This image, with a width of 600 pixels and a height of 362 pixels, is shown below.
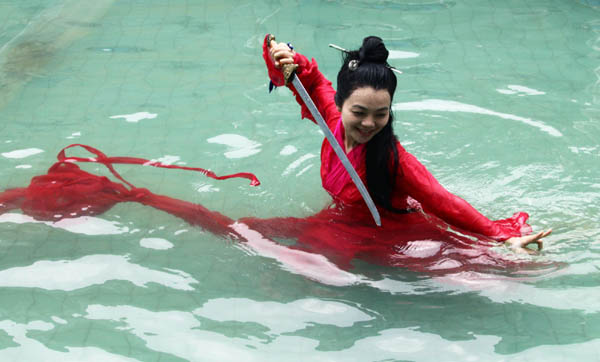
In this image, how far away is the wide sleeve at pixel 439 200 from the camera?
7.54ft

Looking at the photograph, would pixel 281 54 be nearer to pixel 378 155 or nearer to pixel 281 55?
pixel 281 55

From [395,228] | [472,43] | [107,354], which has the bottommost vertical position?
[107,354]

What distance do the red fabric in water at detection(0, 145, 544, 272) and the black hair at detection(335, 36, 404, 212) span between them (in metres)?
0.13

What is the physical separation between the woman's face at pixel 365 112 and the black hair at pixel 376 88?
0.02m

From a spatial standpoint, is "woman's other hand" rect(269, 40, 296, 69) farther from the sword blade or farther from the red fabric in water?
the red fabric in water

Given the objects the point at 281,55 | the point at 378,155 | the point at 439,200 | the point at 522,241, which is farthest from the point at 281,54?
the point at 522,241

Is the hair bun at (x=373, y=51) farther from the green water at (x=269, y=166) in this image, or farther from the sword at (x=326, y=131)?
the green water at (x=269, y=166)

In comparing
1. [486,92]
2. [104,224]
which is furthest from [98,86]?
[486,92]

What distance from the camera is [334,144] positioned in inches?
89.4

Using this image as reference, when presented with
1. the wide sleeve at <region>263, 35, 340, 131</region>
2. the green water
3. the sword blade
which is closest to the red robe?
the wide sleeve at <region>263, 35, 340, 131</region>

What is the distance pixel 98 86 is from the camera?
4.00 metres

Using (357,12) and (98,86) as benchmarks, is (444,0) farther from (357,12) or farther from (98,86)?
(98,86)

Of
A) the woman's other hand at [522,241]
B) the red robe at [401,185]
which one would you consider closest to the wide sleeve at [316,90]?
the red robe at [401,185]

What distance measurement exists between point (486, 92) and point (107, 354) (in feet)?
8.40
